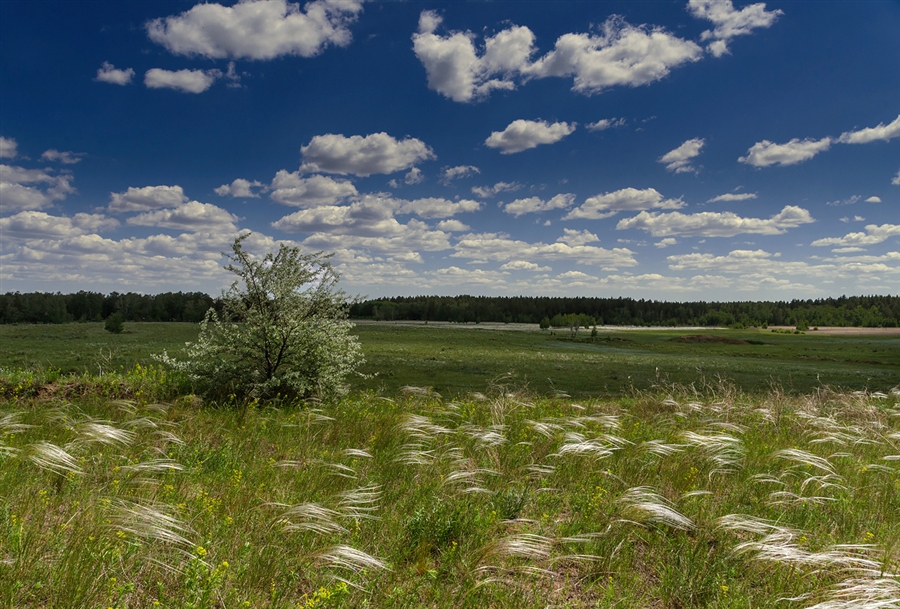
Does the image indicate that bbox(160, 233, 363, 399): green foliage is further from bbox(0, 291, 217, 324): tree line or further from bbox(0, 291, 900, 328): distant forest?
bbox(0, 291, 900, 328): distant forest

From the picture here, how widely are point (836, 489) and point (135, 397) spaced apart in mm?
12952

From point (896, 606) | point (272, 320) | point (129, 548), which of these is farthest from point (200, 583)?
point (272, 320)

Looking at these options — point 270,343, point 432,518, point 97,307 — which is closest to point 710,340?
point 270,343

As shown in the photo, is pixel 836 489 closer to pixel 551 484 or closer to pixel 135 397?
pixel 551 484

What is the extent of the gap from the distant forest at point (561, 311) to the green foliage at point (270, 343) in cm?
12049

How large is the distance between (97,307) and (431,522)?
150 meters

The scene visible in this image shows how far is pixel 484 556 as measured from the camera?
3637 mm

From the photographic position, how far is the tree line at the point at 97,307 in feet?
354

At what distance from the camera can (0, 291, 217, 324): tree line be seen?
108 metres

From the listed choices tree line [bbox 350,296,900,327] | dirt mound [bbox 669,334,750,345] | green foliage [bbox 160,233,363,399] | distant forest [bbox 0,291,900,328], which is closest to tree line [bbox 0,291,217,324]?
distant forest [bbox 0,291,900,328]

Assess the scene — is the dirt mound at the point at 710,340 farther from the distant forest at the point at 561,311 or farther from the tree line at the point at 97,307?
the tree line at the point at 97,307

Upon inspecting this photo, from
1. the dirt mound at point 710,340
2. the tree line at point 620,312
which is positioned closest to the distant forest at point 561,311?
the tree line at point 620,312

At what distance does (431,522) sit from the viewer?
164 inches

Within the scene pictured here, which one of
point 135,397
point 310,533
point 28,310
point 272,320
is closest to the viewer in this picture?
point 310,533
